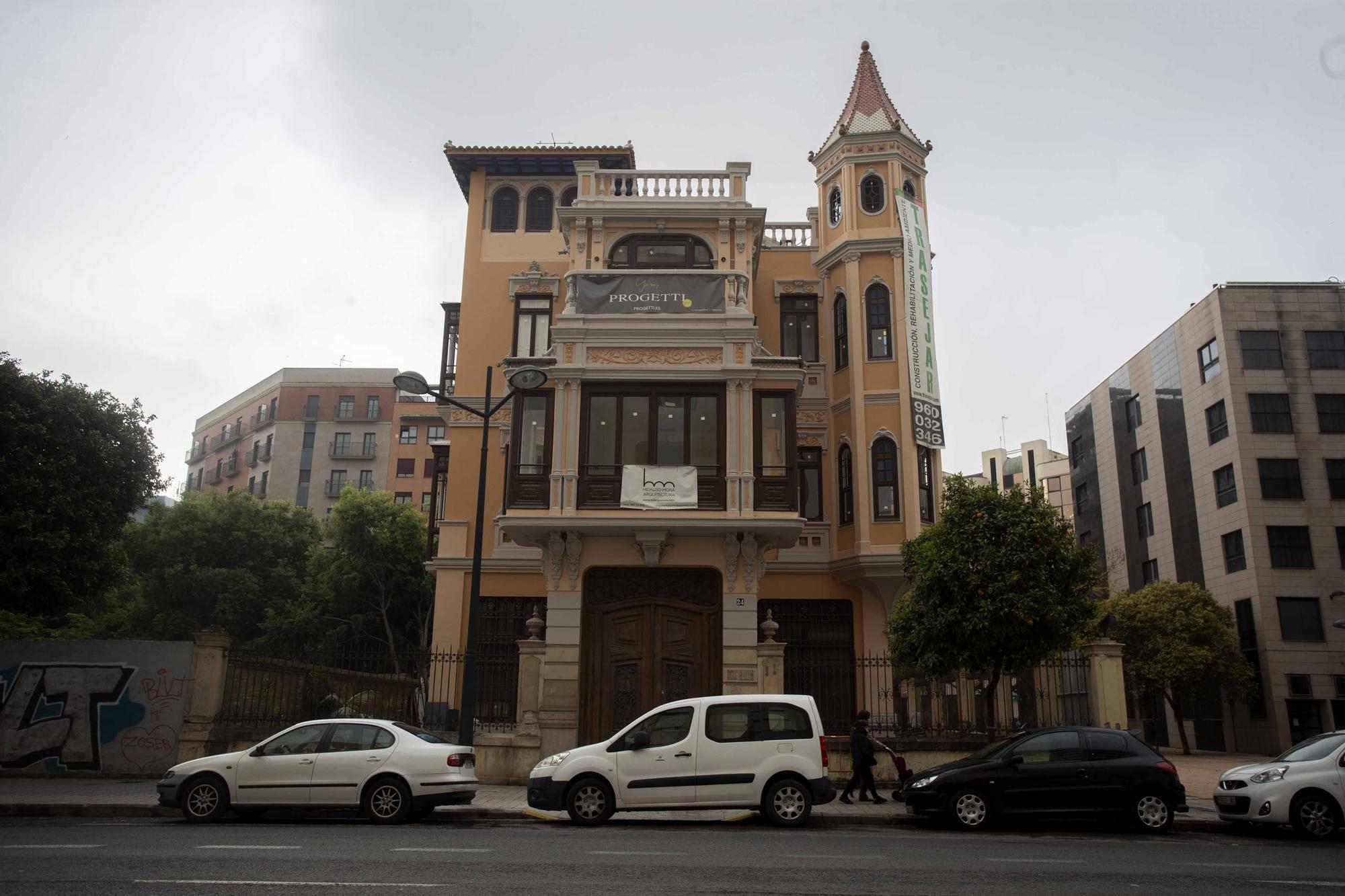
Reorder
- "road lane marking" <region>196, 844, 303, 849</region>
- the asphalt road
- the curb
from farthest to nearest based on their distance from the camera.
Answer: the curb → "road lane marking" <region>196, 844, 303, 849</region> → the asphalt road

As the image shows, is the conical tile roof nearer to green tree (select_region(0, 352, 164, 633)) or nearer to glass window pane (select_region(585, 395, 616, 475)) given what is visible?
glass window pane (select_region(585, 395, 616, 475))

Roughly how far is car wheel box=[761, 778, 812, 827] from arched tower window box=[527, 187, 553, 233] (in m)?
19.2

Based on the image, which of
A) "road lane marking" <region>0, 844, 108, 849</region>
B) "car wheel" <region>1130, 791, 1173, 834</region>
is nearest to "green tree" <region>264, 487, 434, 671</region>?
"road lane marking" <region>0, 844, 108, 849</region>

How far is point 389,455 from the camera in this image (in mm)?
76500

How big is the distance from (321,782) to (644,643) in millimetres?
9176

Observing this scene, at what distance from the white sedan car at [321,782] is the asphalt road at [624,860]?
0.34 metres

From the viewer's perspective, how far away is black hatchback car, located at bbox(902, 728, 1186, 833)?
13.7 meters

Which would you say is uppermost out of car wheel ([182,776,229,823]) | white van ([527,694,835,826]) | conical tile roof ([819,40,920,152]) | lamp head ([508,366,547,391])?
conical tile roof ([819,40,920,152])

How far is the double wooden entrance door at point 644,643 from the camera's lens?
21109mm

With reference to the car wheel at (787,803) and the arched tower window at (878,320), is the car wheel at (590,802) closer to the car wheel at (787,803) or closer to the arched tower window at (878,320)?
the car wheel at (787,803)

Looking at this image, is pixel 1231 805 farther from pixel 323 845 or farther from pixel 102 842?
pixel 102 842

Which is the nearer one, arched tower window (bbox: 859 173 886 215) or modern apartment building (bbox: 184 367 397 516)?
arched tower window (bbox: 859 173 886 215)

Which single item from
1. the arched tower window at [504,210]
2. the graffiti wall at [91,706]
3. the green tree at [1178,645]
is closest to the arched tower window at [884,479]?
the arched tower window at [504,210]

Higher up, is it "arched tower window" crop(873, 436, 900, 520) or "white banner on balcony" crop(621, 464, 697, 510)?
"arched tower window" crop(873, 436, 900, 520)
